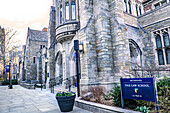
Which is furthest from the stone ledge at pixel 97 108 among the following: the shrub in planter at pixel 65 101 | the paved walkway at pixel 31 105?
the shrub in planter at pixel 65 101

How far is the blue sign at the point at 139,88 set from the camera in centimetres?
340

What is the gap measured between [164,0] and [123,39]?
400 inches

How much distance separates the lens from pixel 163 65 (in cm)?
998

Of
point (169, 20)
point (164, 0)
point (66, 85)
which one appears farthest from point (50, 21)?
point (164, 0)

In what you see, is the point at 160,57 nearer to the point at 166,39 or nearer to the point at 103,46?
the point at 166,39

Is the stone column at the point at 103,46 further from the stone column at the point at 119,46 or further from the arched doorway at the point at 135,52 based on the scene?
the arched doorway at the point at 135,52

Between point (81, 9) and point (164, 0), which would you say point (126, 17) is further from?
point (164, 0)

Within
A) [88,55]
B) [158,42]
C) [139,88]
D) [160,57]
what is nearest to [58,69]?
[88,55]

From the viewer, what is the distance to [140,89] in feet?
11.9

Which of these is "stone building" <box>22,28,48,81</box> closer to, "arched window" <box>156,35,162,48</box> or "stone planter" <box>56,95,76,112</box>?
"stone planter" <box>56,95,76,112</box>

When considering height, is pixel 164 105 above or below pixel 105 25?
below

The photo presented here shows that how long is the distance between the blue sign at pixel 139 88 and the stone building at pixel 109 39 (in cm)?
332

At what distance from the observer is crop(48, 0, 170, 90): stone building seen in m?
7.82

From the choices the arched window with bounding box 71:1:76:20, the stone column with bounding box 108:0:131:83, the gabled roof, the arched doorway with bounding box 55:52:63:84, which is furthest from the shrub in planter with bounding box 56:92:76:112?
Answer: the gabled roof
